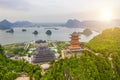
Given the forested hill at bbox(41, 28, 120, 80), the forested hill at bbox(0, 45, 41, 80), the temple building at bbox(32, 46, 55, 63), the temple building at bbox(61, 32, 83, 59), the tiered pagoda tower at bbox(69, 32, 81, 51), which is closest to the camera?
the forested hill at bbox(41, 28, 120, 80)

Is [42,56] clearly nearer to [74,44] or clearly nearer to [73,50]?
[74,44]

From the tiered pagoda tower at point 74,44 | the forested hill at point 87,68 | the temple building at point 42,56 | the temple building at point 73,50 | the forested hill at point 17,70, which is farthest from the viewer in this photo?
the temple building at point 42,56

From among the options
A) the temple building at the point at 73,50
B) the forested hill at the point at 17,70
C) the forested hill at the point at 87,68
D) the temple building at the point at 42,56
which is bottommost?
the temple building at the point at 42,56

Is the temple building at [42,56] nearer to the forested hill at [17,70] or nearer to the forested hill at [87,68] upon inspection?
the forested hill at [17,70]

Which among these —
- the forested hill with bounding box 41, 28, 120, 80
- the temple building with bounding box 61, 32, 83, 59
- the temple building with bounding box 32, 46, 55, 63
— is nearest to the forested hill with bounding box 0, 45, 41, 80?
the forested hill with bounding box 41, 28, 120, 80

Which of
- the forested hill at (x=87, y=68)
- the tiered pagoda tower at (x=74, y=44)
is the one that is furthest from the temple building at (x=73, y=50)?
the forested hill at (x=87, y=68)

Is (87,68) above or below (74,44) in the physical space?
below

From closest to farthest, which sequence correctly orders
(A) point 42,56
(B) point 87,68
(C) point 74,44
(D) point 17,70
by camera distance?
1. (B) point 87,68
2. (D) point 17,70
3. (C) point 74,44
4. (A) point 42,56

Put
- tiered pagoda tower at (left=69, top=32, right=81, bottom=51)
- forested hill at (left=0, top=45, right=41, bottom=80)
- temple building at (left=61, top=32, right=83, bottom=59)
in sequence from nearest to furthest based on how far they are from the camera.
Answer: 1. forested hill at (left=0, top=45, right=41, bottom=80)
2. temple building at (left=61, top=32, right=83, bottom=59)
3. tiered pagoda tower at (left=69, top=32, right=81, bottom=51)

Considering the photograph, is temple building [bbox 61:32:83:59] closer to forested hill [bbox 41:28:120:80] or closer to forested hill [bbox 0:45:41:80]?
forested hill [bbox 41:28:120:80]

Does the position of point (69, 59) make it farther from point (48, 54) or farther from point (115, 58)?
point (48, 54)

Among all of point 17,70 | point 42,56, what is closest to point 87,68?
point 17,70
